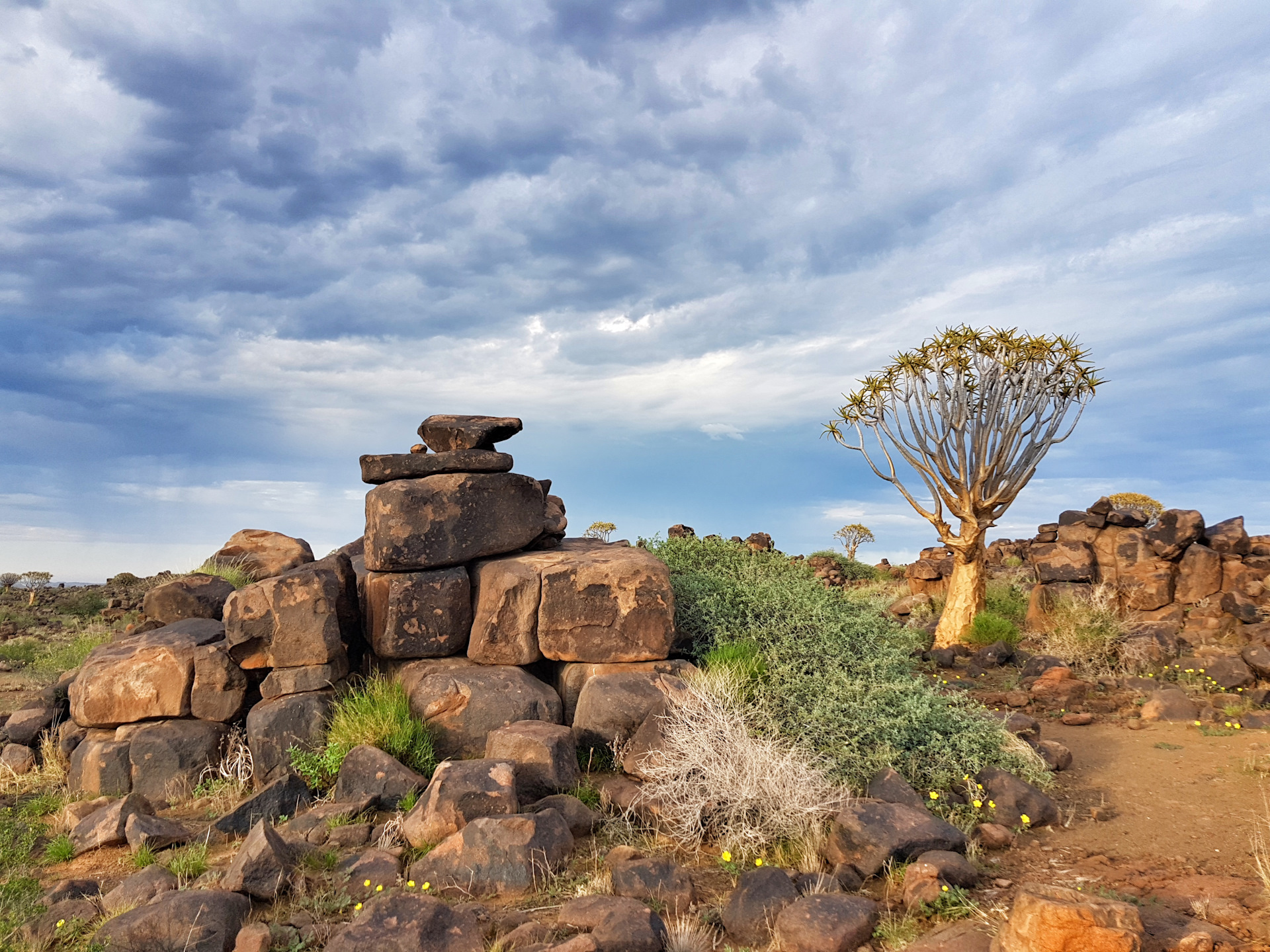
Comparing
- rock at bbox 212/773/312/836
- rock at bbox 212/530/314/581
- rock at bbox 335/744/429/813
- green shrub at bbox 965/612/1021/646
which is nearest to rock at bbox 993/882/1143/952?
rock at bbox 335/744/429/813

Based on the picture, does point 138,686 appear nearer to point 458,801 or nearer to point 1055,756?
point 458,801

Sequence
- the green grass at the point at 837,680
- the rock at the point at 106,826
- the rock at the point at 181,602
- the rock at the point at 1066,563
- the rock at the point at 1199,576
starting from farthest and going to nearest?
the rock at the point at 1066,563 < the rock at the point at 1199,576 < the rock at the point at 181,602 < the green grass at the point at 837,680 < the rock at the point at 106,826

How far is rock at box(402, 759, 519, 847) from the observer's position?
22.4ft

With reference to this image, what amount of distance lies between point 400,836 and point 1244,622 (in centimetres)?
1587

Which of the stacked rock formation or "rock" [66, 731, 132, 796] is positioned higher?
the stacked rock formation

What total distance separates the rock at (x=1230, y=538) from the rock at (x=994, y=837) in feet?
43.7

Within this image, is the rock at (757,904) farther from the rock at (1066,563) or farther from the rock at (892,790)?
the rock at (1066,563)

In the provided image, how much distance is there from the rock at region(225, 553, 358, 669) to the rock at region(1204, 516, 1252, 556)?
17.0m

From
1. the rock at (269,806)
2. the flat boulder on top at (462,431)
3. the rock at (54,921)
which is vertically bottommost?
the rock at (54,921)

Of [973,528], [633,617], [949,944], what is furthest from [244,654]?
[973,528]

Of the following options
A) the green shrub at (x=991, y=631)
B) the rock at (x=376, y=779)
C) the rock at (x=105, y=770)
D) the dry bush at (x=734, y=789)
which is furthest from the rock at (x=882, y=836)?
the green shrub at (x=991, y=631)

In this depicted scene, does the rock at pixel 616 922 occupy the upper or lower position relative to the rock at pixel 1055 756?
lower

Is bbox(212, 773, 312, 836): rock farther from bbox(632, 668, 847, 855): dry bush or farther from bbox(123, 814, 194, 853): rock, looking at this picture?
bbox(632, 668, 847, 855): dry bush

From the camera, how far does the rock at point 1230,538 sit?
668 inches
